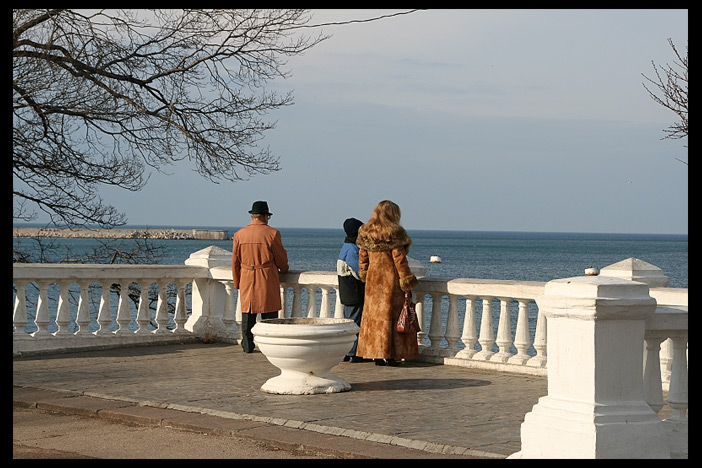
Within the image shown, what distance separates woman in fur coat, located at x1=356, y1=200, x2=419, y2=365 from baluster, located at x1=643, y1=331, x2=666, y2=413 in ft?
15.4

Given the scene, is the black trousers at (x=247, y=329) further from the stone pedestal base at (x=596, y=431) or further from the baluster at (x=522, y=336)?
the stone pedestal base at (x=596, y=431)

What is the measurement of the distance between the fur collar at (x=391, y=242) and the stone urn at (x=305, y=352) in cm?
171

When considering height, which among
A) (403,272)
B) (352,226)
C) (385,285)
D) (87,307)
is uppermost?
(352,226)

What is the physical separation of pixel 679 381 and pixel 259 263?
646cm

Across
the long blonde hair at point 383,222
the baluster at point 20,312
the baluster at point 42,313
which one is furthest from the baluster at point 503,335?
the baluster at point 20,312

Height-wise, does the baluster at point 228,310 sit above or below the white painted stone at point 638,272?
below

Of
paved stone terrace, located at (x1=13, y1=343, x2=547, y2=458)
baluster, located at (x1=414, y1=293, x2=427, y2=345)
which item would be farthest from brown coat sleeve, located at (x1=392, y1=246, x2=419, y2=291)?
paved stone terrace, located at (x1=13, y1=343, x2=547, y2=458)

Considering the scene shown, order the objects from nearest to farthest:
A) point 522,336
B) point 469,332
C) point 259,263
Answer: point 522,336, point 469,332, point 259,263

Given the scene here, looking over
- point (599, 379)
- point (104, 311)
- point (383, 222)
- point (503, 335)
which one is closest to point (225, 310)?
point (104, 311)

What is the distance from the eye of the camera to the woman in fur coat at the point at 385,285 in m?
11.2

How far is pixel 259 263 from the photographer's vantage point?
480 inches

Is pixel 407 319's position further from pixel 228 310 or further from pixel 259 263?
pixel 228 310

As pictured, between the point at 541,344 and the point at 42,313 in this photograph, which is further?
the point at 42,313

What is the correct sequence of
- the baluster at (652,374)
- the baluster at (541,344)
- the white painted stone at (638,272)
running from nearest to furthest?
the baluster at (652,374) → the white painted stone at (638,272) → the baluster at (541,344)
